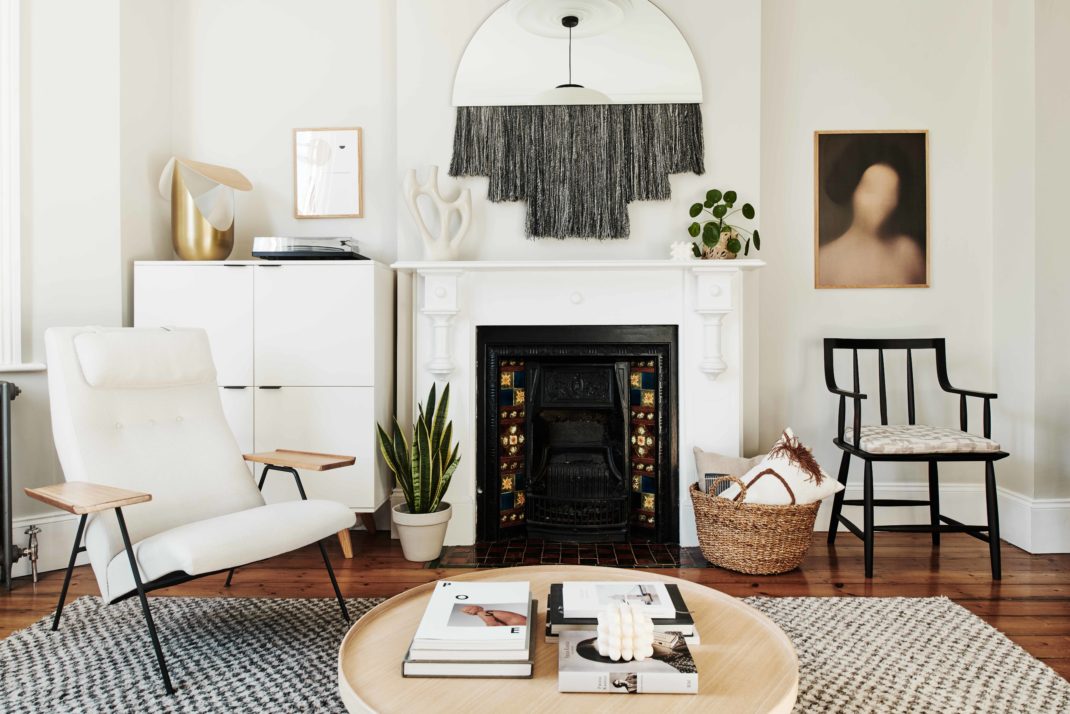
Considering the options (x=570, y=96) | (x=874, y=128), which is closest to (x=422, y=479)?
(x=570, y=96)

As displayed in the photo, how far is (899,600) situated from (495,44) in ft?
9.80

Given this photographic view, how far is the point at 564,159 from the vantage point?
3.17m

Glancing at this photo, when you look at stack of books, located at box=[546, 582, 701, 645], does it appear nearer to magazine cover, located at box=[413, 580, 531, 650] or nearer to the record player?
magazine cover, located at box=[413, 580, 531, 650]

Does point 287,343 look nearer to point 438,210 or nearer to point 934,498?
point 438,210

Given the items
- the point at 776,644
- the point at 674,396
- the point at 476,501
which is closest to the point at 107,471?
the point at 476,501

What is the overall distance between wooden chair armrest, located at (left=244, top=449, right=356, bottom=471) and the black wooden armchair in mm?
2101

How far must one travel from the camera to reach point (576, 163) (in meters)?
3.17

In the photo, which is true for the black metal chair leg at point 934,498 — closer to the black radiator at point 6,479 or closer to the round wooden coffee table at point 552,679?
the round wooden coffee table at point 552,679

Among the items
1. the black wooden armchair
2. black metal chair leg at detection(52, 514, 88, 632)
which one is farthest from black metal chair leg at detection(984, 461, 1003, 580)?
black metal chair leg at detection(52, 514, 88, 632)

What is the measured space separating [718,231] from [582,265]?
65 centimetres

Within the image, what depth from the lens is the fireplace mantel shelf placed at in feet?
9.58

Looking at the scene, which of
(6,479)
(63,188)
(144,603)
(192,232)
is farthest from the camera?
(192,232)

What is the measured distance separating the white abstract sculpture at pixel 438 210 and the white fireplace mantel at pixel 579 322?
0.40ft

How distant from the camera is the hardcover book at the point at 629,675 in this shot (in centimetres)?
121
